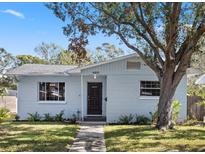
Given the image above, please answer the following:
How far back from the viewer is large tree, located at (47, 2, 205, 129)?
13672mm

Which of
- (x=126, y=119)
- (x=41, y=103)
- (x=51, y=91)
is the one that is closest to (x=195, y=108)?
(x=126, y=119)

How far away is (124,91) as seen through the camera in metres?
20.1

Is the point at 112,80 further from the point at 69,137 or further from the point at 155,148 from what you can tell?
the point at 155,148

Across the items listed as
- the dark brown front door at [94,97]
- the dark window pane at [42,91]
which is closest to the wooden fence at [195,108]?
the dark brown front door at [94,97]

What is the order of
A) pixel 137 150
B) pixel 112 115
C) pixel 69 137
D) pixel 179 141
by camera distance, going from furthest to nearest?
pixel 112 115, pixel 69 137, pixel 179 141, pixel 137 150

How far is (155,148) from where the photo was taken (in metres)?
10.4

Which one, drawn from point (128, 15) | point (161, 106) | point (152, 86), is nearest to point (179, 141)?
point (161, 106)

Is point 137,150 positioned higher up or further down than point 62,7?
further down

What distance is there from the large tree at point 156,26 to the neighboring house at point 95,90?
4.52 m

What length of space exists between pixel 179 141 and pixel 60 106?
1083cm

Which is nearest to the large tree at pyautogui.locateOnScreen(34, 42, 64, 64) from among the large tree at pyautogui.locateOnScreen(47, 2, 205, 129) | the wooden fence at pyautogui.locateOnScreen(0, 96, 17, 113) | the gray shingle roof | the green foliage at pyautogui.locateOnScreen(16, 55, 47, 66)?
the green foliage at pyautogui.locateOnScreen(16, 55, 47, 66)

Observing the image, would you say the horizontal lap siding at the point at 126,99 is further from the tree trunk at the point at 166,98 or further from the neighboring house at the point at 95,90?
the tree trunk at the point at 166,98

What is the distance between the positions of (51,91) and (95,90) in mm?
2822

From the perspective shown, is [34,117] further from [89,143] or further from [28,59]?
[28,59]
